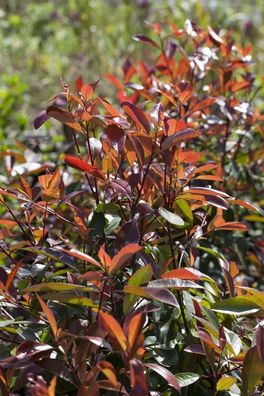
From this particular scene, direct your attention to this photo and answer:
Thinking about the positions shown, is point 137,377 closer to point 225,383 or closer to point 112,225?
point 225,383

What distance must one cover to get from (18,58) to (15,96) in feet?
8.60

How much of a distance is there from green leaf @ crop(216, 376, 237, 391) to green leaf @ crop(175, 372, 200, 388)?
0.04 meters

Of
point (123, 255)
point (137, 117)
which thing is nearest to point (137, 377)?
point (123, 255)

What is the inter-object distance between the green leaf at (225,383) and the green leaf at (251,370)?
0.04m

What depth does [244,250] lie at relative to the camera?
2.34 meters

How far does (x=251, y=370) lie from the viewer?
54.0 inches

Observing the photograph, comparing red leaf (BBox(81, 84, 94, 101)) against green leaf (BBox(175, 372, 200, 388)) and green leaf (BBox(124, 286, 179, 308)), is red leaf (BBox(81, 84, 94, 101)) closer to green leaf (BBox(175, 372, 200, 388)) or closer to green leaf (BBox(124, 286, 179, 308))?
green leaf (BBox(124, 286, 179, 308))

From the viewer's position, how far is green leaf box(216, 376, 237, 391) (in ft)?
4.41

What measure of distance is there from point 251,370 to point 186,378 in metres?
0.13

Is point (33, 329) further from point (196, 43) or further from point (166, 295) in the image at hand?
point (196, 43)

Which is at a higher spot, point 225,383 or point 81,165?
point 81,165

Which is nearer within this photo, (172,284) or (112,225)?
(172,284)

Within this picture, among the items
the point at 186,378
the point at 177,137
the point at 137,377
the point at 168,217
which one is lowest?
the point at 186,378

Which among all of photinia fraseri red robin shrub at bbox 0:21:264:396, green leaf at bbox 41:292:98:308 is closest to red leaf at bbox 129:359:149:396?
photinia fraseri red robin shrub at bbox 0:21:264:396
